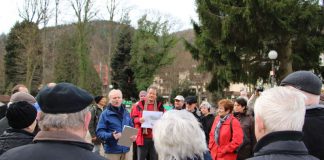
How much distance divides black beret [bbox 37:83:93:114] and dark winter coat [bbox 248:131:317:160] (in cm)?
109

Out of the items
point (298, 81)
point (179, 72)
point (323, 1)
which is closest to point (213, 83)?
point (323, 1)

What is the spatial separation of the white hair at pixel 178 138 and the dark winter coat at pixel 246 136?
12.9 ft

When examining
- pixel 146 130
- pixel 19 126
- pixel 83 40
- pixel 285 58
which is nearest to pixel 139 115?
pixel 146 130

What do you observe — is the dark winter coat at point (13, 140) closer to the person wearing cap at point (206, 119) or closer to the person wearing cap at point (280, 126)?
the person wearing cap at point (280, 126)

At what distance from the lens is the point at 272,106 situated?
2.72 metres

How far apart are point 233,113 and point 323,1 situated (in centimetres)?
1903

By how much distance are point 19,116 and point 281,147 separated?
2622mm

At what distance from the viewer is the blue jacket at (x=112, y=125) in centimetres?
816

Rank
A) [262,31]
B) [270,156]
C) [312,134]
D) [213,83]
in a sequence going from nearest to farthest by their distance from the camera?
[270,156] → [312,134] → [262,31] → [213,83]

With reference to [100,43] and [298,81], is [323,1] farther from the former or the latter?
[100,43]

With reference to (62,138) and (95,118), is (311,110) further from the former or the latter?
(95,118)

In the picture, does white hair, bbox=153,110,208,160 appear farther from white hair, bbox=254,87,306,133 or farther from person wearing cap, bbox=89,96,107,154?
person wearing cap, bbox=89,96,107,154

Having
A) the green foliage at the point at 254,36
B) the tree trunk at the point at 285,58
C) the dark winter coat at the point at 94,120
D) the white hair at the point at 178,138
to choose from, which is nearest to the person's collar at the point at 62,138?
the white hair at the point at 178,138

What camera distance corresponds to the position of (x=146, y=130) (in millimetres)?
9750
